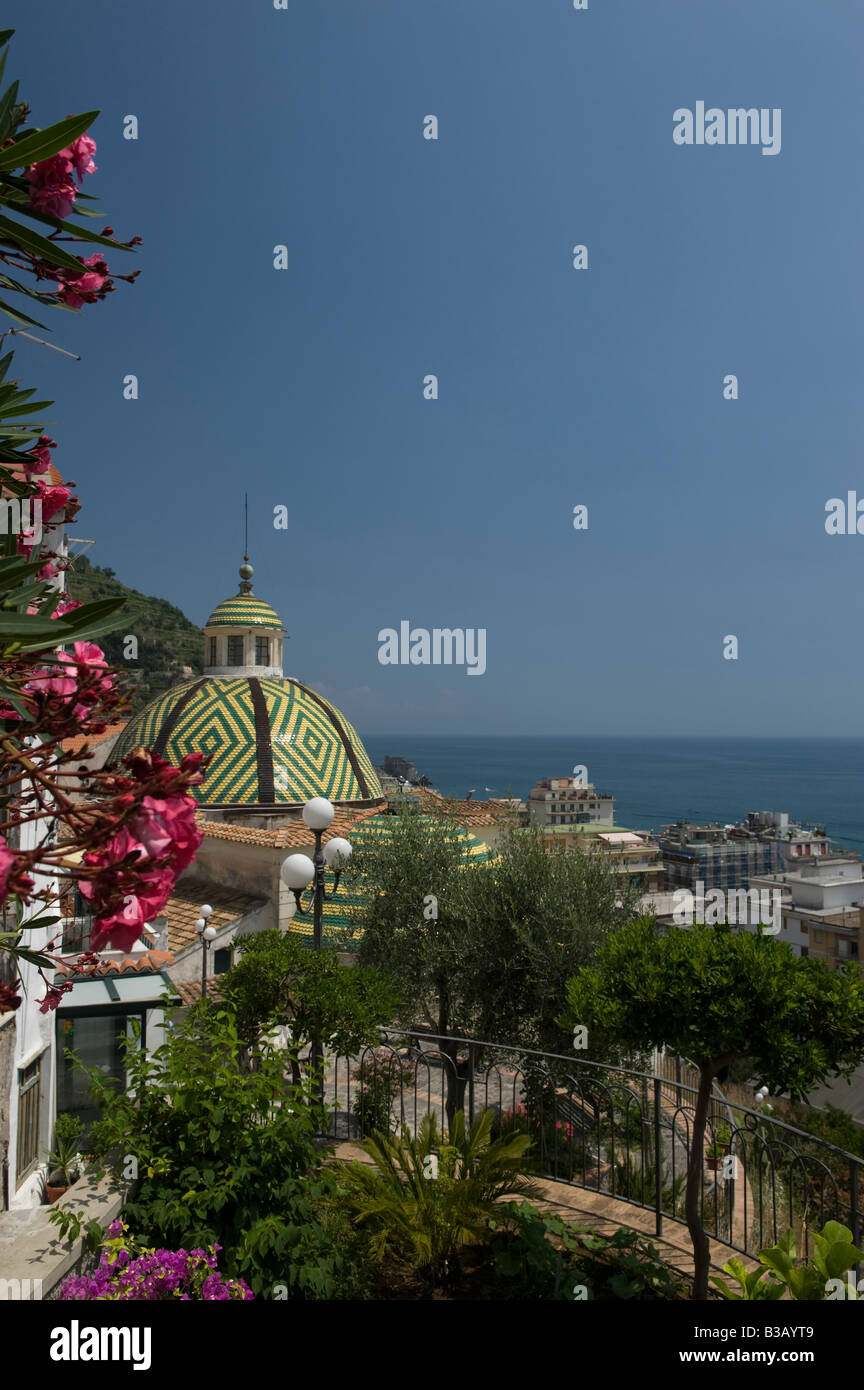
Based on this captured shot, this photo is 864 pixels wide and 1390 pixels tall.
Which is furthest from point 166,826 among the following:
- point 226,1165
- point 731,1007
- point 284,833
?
point 284,833

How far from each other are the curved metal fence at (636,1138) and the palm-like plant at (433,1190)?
246 mm

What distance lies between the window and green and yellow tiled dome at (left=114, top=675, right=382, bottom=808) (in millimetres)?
15986

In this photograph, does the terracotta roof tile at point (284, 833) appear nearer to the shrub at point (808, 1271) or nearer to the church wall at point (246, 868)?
the church wall at point (246, 868)

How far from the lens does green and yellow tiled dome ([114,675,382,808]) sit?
74.2 ft

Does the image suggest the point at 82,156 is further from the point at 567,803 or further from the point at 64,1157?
the point at 567,803

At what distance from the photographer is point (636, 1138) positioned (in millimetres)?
9891

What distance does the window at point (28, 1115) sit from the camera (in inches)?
226

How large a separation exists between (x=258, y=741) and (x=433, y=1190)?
19555mm

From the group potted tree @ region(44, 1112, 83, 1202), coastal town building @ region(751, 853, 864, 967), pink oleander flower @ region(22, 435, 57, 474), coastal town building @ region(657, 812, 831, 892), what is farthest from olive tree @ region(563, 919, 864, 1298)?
coastal town building @ region(657, 812, 831, 892)

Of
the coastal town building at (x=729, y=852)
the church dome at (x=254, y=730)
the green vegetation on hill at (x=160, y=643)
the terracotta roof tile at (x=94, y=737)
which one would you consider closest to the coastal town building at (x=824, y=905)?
the coastal town building at (x=729, y=852)

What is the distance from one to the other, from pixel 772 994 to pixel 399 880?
31.1ft
